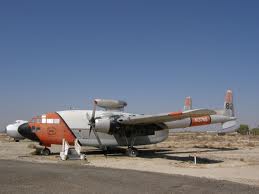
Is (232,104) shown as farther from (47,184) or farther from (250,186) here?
(47,184)

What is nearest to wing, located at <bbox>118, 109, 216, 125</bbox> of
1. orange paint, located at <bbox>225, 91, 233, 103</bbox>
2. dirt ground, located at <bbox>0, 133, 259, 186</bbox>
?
dirt ground, located at <bbox>0, 133, 259, 186</bbox>

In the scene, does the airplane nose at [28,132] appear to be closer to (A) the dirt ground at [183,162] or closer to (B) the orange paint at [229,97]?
(A) the dirt ground at [183,162]

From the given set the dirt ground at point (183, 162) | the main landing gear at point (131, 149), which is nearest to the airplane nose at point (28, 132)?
the dirt ground at point (183, 162)

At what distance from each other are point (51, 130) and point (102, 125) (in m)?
3.96

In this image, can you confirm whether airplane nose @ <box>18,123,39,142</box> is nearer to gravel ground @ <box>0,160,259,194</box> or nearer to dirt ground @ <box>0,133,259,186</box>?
dirt ground @ <box>0,133,259,186</box>

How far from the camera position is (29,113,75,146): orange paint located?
25.6 metres

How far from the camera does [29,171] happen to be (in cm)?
1471

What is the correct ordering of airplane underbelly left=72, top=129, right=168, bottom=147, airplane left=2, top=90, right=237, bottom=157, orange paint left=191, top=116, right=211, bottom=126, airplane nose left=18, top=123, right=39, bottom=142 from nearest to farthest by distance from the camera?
airplane left=2, top=90, right=237, bottom=157
airplane nose left=18, top=123, right=39, bottom=142
airplane underbelly left=72, top=129, right=168, bottom=147
orange paint left=191, top=116, right=211, bottom=126

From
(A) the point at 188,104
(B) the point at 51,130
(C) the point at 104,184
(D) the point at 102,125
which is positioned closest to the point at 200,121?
(A) the point at 188,104

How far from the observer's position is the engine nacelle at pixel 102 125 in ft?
80.3

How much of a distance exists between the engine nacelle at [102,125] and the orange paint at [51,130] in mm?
2525

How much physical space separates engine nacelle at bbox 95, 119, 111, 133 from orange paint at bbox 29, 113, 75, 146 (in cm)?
252

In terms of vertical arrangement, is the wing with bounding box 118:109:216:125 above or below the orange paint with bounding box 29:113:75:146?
above

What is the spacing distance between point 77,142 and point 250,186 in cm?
1554
